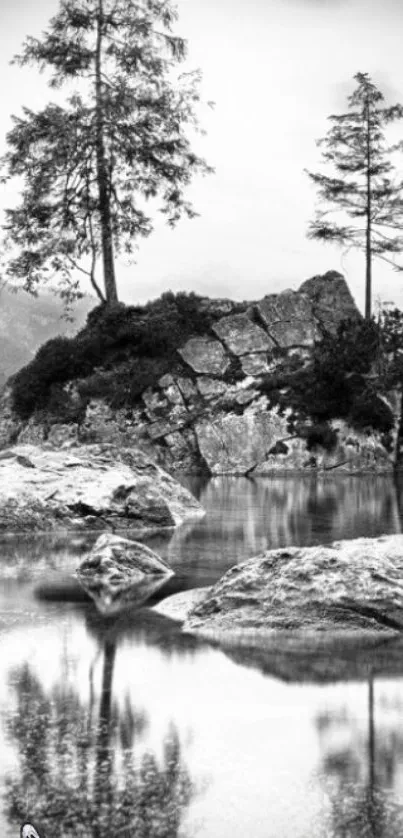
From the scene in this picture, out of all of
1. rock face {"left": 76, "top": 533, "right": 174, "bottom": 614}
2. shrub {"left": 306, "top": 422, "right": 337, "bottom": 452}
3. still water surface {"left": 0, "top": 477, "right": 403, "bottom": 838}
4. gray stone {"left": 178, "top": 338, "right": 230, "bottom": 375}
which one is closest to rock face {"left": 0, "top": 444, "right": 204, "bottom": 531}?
rock face {"left": 76, "top": 533, "right": 174, "bottom": 614}

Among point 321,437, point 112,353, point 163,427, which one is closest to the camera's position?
point 321,437

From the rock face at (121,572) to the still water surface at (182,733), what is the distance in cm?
51

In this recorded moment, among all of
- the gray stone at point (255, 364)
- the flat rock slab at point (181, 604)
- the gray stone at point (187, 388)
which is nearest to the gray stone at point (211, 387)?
the gray stone at point (187, 388)

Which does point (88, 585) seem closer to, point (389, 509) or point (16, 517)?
point (16, 517)

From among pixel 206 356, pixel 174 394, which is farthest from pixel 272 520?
pixel 206 356

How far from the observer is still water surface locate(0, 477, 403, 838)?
2.80 m

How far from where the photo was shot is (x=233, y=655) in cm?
481

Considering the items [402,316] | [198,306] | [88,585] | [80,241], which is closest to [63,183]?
[80,241]

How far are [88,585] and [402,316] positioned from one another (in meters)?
26.5

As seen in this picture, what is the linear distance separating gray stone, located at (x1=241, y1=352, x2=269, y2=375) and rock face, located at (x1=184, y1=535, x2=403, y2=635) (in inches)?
955

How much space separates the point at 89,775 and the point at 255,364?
1092 inches

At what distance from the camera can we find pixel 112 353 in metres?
33.1

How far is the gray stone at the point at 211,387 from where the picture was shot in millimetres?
29625

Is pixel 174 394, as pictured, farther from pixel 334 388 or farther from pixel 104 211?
pixel 104 211
